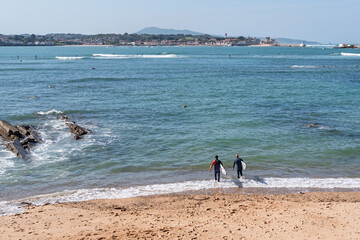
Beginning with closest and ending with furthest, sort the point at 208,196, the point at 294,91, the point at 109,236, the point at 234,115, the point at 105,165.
Result: the point at 109,236
the point at 208,196
the point at 105,165
the point at 234,115
the point at 294,91

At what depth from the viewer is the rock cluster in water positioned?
82.2 feet

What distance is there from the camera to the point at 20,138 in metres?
27.6

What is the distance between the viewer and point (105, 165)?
22656 mm

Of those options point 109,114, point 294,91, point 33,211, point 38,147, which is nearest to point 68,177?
point 33,211

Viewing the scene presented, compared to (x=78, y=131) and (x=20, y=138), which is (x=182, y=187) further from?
(x=20, y=138)

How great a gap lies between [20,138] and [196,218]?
18.8m

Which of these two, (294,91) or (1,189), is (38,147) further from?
(294,91)

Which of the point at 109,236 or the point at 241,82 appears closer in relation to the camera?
the point at 109,236

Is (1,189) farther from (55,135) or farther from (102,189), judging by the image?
(55,135)

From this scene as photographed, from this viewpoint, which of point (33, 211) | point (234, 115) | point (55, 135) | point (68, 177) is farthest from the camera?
point (234, 115)

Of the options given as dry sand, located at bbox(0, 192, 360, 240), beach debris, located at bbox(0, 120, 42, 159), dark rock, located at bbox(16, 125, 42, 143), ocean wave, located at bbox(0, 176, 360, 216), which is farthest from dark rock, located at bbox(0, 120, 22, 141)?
dry sand, located at bbox(0, 192, 360, 240)

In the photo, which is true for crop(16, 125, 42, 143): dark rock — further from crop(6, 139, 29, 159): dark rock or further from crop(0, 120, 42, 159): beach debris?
crop(6, 139, 29, 159): dark rock

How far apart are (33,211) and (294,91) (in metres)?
43.0

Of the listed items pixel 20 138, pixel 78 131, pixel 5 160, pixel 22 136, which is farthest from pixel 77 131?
pixel 5 160
